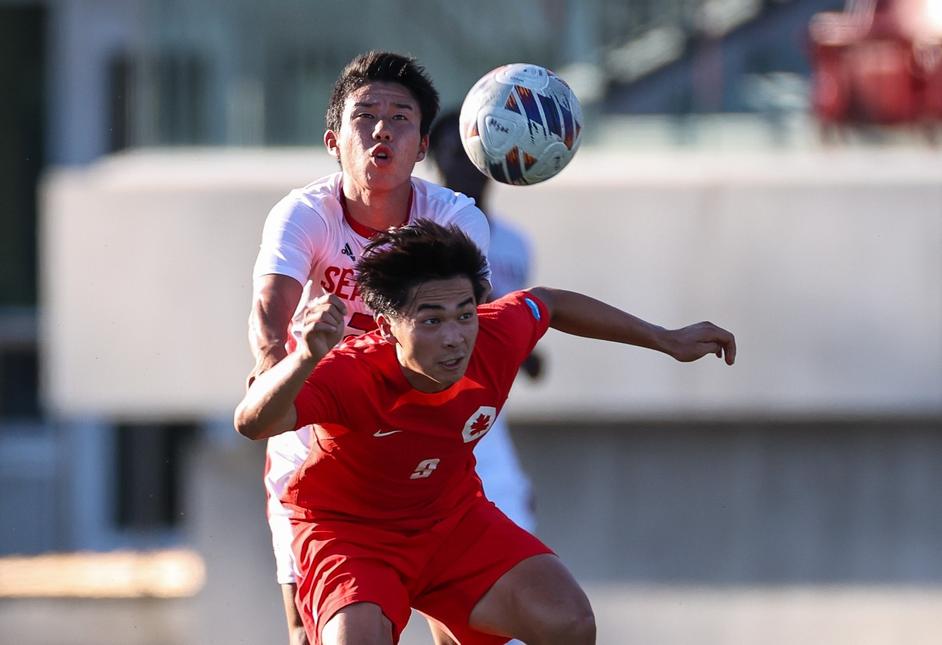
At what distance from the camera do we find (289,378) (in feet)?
12.3

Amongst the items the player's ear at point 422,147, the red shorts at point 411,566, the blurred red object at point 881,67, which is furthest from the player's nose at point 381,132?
the blurred red object at point 881,67

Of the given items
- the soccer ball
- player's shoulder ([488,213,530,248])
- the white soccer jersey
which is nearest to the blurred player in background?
player's shoulder ([488,213,530,248])

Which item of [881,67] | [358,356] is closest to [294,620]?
[358,356]

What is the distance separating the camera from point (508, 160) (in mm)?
4594

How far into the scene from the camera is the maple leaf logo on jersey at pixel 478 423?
4.28m

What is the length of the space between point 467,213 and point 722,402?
4.60 m

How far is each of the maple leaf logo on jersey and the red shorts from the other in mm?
Result: 251

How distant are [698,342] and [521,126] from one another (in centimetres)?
76

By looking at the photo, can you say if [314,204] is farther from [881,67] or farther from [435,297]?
[881,67]

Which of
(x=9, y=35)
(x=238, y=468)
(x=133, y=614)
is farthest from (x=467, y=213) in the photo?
(x=9, y=35)

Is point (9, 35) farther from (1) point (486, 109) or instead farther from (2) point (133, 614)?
(1) point (486, 109)

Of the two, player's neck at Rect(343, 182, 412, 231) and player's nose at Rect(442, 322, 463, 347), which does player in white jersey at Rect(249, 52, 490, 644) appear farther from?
player's nose at Rect(442, 322, 463, 347)

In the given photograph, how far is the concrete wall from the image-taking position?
8828 mm

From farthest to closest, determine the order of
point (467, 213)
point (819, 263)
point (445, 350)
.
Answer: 1. point (819, 263)
2. point (467, 213)
3. point (445, 350)
